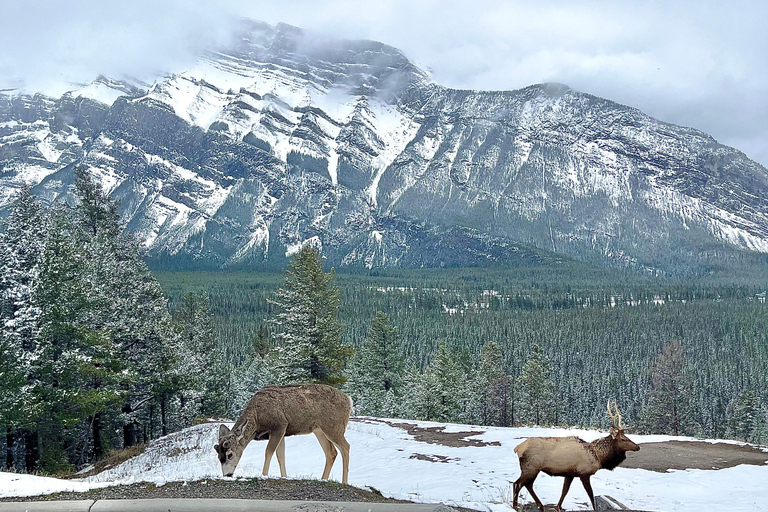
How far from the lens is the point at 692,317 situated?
164m

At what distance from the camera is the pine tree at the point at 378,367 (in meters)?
48.0

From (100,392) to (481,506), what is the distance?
19269mm

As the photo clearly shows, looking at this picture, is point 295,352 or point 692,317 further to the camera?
point 692,317

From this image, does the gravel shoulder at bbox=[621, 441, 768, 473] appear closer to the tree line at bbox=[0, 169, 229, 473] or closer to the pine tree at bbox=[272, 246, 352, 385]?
the pine tree at bbox=[272, 246, 352, 385]

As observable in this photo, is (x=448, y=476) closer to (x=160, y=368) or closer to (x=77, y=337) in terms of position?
(x=77, y=337)

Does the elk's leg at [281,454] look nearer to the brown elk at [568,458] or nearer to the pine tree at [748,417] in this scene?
the brown elk at [568,458]

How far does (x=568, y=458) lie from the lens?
8938 millimetres

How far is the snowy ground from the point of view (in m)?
10.5

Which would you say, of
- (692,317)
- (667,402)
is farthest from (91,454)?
(692,317)

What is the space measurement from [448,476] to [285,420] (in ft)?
18.6

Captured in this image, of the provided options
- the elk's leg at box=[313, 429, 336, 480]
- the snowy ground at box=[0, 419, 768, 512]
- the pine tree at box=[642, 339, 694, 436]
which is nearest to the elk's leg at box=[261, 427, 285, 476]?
the snowy ground at box=[0, 419, 768, 512]

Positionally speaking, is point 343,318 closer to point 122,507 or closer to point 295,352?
point 295,352

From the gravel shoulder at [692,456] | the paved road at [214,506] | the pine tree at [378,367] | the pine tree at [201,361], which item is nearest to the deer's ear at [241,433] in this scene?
the paved road at [214,506]

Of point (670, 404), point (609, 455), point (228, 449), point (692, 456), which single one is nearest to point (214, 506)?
point (228, 449)
